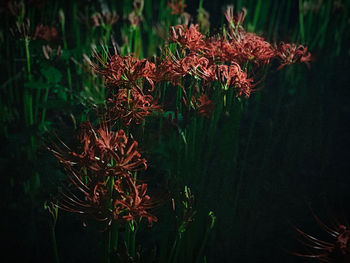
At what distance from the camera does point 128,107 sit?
720 mm

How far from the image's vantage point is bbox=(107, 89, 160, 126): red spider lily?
721 mm

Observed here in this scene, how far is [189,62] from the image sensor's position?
801mm

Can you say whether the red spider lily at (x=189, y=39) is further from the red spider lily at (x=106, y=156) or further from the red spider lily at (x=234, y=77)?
the red spider lily at (x=106, y=156)

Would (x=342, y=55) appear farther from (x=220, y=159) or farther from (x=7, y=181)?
(x=7, y=181)

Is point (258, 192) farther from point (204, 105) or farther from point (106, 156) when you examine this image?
point (106, 156)

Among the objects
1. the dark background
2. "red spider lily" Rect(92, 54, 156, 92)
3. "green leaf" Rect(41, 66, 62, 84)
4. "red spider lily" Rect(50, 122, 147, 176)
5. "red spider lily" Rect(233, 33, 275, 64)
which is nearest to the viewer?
"red spider lily" Rect(50, 122, 147, 176)

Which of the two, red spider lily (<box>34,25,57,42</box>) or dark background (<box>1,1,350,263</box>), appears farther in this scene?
red spider lily (<box>34,25,57,42</box>)

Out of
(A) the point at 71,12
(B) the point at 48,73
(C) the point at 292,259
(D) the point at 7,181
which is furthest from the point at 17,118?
(C) the point at 292,259

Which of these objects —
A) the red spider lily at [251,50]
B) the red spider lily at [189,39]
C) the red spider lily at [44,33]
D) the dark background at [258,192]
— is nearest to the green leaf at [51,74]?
the red spider lily at [44,33]

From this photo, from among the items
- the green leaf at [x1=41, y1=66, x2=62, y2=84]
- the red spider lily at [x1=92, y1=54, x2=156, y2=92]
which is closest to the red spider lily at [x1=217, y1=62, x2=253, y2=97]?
the red spider lily at [x1=92, y1=54, x2=156, y2=92]

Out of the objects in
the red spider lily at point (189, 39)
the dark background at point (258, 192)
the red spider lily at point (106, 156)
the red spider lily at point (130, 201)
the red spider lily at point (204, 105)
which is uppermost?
the red spider lily at point (189, 39)

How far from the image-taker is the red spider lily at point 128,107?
72 cm

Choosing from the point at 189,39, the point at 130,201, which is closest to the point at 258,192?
the point at 189,39

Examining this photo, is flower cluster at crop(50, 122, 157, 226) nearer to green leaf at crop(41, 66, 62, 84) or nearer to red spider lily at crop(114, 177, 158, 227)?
red spider lily at crop(114, 177, 158, 227)
